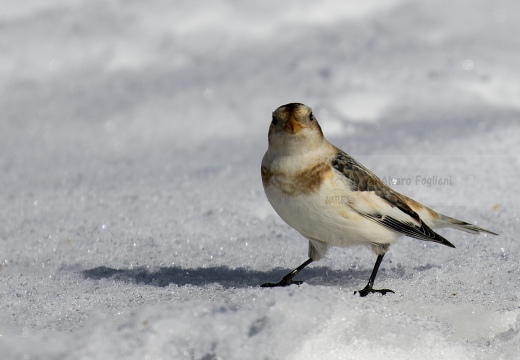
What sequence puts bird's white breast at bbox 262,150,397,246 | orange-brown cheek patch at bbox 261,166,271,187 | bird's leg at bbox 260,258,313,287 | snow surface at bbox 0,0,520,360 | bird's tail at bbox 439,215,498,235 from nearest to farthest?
snow surface at bbox 0,0,520,360, bird's white breast at bbox 262,150,397,246, orange-brown cheek patch at bbox 261,166,271,187, bird's leg at bbox 260,258,313,287, bird's tail at bbox 439,215,498,235

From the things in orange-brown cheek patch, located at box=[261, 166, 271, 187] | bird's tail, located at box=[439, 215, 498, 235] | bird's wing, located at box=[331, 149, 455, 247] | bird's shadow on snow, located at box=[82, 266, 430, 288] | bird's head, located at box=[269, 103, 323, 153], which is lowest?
bird's shadow on snow, located at box=[82, 266, 430, 288]

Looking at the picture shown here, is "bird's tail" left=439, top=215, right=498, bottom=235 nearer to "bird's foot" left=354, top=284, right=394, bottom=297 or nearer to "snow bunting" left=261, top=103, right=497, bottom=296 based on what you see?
"snow bunting" left=261, top=103, right=497, bottom=296

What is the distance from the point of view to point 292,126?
13.9 feet

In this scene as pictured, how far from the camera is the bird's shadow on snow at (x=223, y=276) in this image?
14.6ft

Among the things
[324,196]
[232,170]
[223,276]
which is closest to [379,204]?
[324,196]

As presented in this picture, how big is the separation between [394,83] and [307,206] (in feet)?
14.1

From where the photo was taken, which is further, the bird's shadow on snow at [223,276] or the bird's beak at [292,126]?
the bird's shadow on snow at [223,276]

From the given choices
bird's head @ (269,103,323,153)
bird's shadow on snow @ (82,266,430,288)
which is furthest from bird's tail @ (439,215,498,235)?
bird's head @ (269,103,323,153)

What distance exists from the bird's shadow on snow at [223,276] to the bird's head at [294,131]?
2.51ft

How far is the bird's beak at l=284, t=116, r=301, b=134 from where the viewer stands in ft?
13.8

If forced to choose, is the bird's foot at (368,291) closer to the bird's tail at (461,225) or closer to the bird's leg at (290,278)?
the bird's leg at (290,278)

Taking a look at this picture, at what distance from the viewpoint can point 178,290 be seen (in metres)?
4.14

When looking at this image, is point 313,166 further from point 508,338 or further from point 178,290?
point 508,338

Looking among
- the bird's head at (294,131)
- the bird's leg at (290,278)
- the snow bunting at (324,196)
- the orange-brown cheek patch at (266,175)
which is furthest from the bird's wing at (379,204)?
the bird's leg at (290,278)
